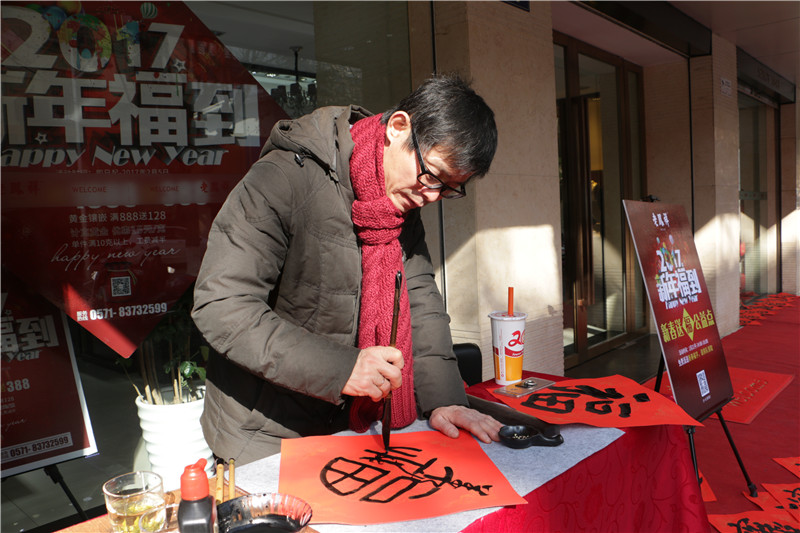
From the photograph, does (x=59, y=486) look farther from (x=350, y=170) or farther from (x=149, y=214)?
(x=350, y=170)

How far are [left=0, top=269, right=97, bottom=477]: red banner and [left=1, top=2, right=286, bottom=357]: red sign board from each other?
0.27 ft

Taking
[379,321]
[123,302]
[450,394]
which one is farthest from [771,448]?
[123,302]

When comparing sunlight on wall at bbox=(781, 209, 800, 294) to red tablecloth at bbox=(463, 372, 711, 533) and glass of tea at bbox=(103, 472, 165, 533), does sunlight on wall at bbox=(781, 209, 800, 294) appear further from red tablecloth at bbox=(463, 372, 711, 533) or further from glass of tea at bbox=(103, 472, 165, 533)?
glass of tea at bbox=(103, 472, 165, 533)

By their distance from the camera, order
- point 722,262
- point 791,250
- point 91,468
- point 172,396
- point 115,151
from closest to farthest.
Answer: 1. point 115,151
2. point 91,468
3. point 172,396
4. point 722,262
5. point 791,250

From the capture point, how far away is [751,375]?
195 inches

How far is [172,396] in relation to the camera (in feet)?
8.04

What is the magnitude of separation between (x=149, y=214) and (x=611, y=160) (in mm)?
4476

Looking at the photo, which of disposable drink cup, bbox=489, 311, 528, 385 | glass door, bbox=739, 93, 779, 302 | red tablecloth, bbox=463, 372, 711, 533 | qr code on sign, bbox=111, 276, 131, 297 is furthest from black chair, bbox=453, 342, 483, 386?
glass door, bbox=739, 93, 779, 302

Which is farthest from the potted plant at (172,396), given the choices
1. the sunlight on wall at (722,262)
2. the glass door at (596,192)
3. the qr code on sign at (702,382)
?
the sunlight on wall at (722,262)

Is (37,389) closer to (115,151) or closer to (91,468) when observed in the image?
(91,468)

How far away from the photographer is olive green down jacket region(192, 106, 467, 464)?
1.27 m

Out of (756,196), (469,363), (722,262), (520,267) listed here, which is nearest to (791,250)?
(756,196)

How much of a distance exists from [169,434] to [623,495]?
1.69 meters

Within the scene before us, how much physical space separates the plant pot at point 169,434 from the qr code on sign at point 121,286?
440 millimetres
